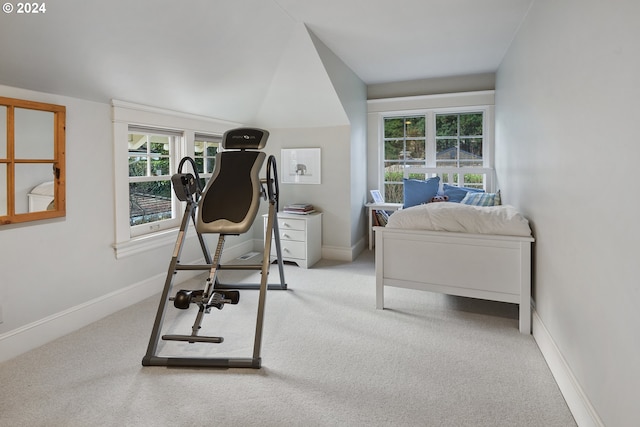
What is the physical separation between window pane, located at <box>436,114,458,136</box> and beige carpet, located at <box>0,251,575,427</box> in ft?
9.22

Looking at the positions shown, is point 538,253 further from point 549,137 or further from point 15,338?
point 15,338

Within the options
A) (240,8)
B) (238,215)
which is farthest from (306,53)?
(238,215)

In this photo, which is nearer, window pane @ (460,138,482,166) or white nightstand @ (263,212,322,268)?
white nightstand @ (263,212,322,268)

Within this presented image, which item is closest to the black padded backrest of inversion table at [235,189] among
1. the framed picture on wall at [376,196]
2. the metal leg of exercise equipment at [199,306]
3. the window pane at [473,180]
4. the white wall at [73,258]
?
the metal leg of exercise equipment at [199,306]

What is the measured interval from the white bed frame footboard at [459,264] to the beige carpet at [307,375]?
24 cm

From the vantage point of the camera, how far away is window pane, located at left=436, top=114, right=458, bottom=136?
192 inches

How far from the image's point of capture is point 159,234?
334cm

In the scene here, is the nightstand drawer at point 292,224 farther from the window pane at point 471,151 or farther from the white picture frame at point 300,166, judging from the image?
the window pane at point 471,151

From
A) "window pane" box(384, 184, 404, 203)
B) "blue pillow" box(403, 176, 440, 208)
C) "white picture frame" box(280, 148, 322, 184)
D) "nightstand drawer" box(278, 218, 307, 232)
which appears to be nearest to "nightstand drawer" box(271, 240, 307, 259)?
"nightstand drawer" box(278, 218, 307, 232)

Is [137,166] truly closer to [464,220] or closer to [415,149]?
[464,220]

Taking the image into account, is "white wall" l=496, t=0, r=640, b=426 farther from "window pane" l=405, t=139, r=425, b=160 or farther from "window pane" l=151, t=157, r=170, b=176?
"window pane" l=151, t=157, r=170, b=176

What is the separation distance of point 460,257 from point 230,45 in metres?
2.62

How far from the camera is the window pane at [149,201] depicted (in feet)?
10.7

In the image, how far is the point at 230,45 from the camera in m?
3.03
